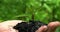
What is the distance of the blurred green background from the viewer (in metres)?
2.44

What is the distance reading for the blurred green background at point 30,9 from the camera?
2443 mm

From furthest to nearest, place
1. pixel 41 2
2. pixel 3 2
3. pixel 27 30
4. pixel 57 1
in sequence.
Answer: pixel 3 2
pixel 41 2
pixel 57 1
pixel 27 30

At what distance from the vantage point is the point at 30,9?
2537mm

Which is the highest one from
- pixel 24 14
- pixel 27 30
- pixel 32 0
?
pixel 32 0

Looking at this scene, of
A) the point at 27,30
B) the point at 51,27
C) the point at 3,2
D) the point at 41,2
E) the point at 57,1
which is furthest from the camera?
the point at 3,2

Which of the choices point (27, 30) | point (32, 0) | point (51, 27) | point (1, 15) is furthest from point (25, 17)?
point (51, 27)

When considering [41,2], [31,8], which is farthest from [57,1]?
[31,8]

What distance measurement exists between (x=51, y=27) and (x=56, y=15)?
3.78 feet

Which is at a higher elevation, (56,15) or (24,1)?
(24,1)

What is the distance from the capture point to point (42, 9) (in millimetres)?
2541

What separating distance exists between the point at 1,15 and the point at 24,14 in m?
0.37

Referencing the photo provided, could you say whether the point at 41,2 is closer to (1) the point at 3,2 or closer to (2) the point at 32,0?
(2) the point at 32,0

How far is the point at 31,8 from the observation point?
8.29ft

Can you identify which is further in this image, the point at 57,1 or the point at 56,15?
the point at 56,15
